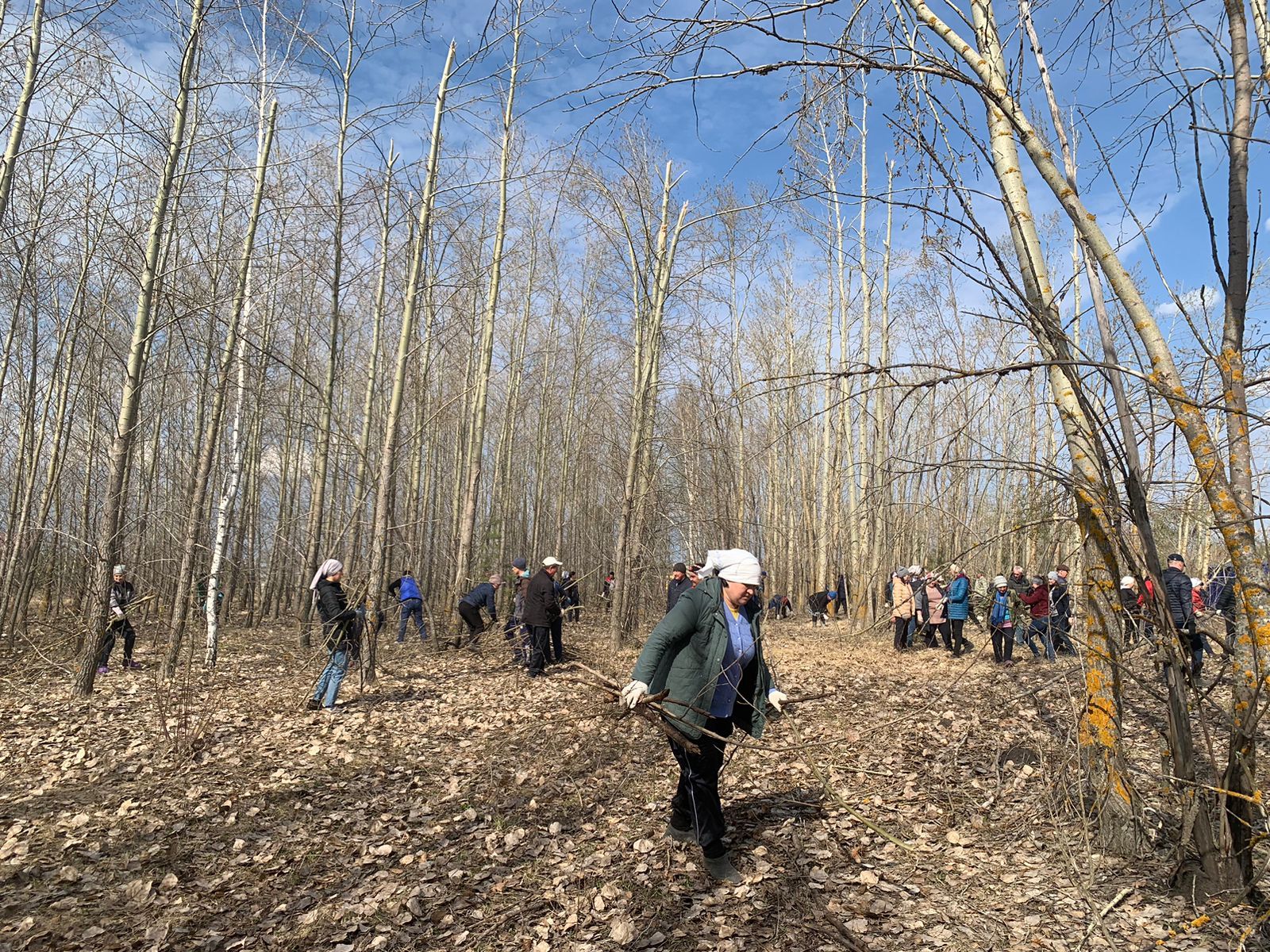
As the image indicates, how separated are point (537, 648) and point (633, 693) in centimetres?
664

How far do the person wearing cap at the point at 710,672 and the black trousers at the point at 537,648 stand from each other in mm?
5937

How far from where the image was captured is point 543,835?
4730mm

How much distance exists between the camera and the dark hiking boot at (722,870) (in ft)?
13.2

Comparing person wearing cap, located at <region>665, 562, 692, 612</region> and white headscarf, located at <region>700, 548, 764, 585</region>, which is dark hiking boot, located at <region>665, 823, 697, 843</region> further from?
person wearing cap, located at <region>665, 562, 692, 612</region>

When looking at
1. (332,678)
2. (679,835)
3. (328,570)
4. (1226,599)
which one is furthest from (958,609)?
(328,570)

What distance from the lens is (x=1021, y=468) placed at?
3.37 metres

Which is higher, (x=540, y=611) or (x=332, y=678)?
(x=540, y=611)

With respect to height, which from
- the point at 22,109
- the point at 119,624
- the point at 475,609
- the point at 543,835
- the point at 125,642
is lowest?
the point at 543,835

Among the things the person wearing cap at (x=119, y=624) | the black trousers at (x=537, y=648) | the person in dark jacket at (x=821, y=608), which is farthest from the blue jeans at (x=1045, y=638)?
the person in dark jacket at (x=821, y=608)

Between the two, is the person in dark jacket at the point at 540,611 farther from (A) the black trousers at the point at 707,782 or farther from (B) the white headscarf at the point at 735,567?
(B) the white headscarf at the point at 735,567

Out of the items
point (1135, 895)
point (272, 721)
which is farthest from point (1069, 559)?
point (272, 721)

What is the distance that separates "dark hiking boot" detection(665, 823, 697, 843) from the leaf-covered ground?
76 mm

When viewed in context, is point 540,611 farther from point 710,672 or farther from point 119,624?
point 710,672

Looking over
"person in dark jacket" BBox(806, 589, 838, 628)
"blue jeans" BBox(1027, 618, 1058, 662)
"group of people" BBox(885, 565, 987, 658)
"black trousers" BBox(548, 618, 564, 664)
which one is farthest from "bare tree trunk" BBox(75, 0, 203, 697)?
"person in dark jacket" BBox(806, 589, 838, 628)
